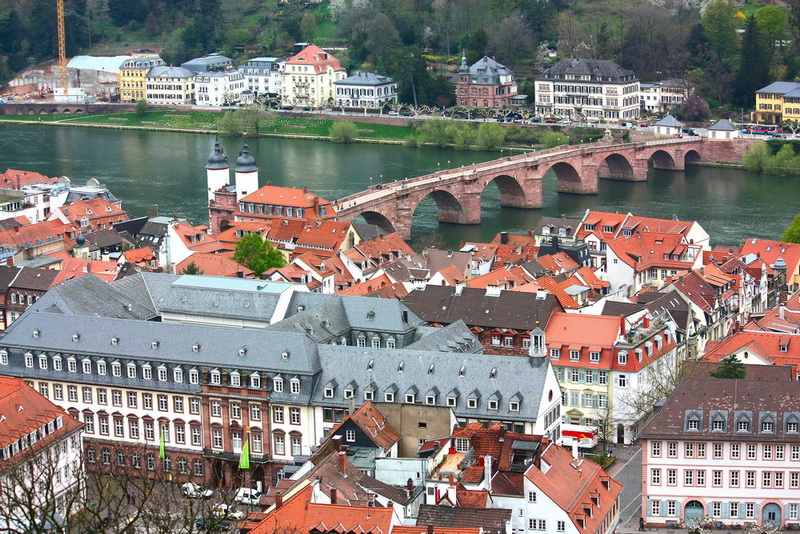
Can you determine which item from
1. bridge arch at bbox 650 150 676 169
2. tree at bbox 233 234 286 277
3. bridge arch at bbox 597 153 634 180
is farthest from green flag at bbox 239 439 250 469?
bridge arch at bbox 650 150 676 169

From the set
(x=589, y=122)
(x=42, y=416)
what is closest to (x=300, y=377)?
(x=42, y=416)

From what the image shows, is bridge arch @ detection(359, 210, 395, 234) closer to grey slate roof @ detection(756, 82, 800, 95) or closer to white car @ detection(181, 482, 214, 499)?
grey slate roof @ detection(756, 82, 800, 95)

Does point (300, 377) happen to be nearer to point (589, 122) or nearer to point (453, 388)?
point (453, 388)

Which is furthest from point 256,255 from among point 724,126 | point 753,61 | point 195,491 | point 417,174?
point 753,61

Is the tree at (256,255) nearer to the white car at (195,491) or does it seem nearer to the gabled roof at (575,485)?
the gabled roof at (575,485)

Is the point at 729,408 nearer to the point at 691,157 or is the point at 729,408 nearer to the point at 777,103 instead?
the point at 691,157
